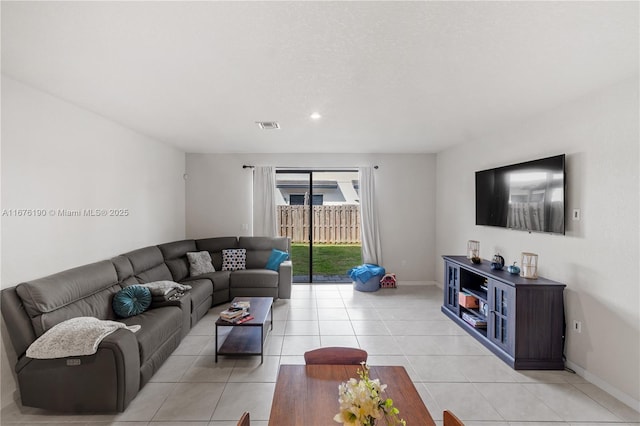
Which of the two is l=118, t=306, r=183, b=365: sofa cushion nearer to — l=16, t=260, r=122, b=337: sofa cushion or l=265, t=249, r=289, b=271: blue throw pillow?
l=16, t=260, r=122, b=337: sofa cushion

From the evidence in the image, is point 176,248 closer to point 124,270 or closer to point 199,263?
point 199,263

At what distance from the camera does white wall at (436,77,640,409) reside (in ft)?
7.73

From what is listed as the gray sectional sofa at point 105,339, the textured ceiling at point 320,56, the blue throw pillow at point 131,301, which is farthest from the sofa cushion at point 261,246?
the textured ceiling at point 320,56

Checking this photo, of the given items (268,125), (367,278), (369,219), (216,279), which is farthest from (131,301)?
(369,219)

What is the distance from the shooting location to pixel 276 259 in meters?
5.21

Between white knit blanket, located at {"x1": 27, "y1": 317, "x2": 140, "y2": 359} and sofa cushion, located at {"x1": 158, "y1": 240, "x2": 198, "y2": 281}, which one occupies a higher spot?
sofa cushion, located at {"x1": 158, "y1": 240, "x2": 198, "y2": 281}

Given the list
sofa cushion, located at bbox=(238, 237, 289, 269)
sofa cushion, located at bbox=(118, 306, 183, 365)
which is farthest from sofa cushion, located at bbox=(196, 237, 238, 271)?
sofa cushion, located at bbox=(118, 306, 183, 365)

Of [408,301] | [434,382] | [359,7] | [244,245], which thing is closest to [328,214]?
[244,245]

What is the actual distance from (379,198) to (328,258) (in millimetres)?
2083

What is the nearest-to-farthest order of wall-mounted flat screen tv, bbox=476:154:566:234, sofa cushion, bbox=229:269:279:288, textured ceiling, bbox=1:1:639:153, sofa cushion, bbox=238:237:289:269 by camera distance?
textured ceiling, bbox=1:1:639:153 → wall-mounted flat screen tv, bbox=476:154:566:234 → sofa cushion, bbox=229:269:279:288 → sofa cushion, bbox=238:237:289:269

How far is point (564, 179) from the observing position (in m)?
2.86

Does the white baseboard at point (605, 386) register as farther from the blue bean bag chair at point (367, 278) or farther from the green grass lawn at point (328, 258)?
the green grass lawn at point (328, 258)

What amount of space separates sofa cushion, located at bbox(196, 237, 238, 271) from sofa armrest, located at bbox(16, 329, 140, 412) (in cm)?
307

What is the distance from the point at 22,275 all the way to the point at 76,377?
1.04 meters
